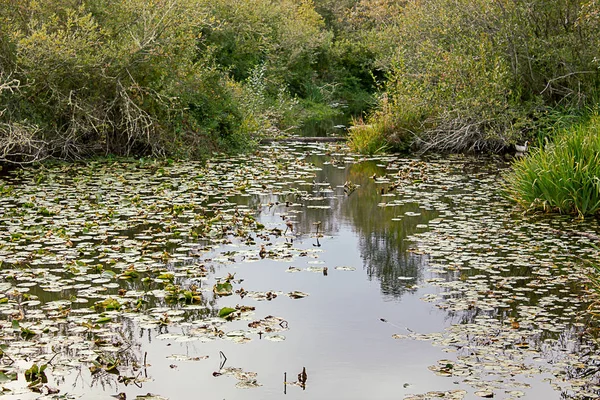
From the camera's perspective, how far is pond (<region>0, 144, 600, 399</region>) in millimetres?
5586

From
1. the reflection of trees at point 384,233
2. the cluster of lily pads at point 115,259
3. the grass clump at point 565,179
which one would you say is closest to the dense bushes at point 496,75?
the reflection of trees at point 384,233

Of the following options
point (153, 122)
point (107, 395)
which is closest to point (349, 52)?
point (153, 122)

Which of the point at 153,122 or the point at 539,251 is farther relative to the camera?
the point at 153,122

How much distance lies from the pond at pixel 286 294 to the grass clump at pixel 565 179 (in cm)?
38

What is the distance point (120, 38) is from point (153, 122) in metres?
1.70

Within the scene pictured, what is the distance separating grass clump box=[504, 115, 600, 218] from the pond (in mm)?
381

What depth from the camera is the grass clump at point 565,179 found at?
10688 mm

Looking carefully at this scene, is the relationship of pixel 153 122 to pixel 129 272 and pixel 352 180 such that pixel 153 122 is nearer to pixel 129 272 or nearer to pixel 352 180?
pixel 352 180

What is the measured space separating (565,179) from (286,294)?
494cm

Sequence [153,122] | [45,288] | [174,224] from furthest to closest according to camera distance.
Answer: [153,122], [174,224], [45,288]

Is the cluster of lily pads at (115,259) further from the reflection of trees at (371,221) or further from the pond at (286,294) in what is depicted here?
the reflection of trees at (371,221)

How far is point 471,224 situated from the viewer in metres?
10.4

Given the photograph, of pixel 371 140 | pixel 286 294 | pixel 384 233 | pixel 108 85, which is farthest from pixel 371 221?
pixel 371 140

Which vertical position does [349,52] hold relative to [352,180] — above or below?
above
